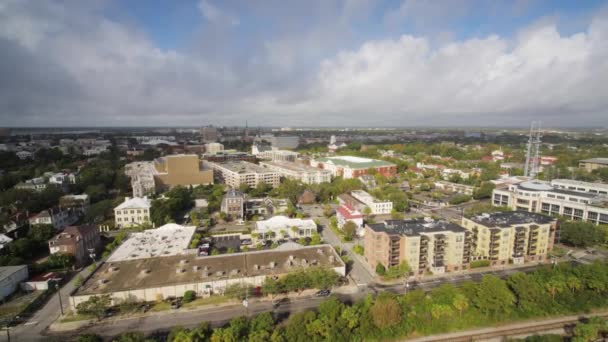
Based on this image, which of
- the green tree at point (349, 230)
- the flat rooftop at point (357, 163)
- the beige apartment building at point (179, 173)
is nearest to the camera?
the green tree at point (349, 230)

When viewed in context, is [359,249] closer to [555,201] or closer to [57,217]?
[555,201]

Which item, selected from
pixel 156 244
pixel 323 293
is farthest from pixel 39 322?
pixel 323 293

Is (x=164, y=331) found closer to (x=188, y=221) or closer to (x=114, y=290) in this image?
Answer: (x=114, y=290)

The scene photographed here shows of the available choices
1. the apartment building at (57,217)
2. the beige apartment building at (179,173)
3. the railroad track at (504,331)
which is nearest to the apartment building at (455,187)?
the railroad track at (504,331)

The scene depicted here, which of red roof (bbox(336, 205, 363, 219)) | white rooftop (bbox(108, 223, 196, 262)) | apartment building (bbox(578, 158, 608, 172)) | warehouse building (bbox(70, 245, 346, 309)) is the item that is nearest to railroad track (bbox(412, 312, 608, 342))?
warehouse building (bbox(70, 245, 346, 309))

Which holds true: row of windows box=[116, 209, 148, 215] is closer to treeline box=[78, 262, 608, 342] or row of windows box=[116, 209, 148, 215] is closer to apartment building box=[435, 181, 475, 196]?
treeline box=[78, 262, 608, 342]

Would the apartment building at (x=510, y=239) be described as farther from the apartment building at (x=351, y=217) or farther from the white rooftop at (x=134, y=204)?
the white rooftop at (x=134, y=204)

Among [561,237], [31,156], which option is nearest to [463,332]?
[561,237]
